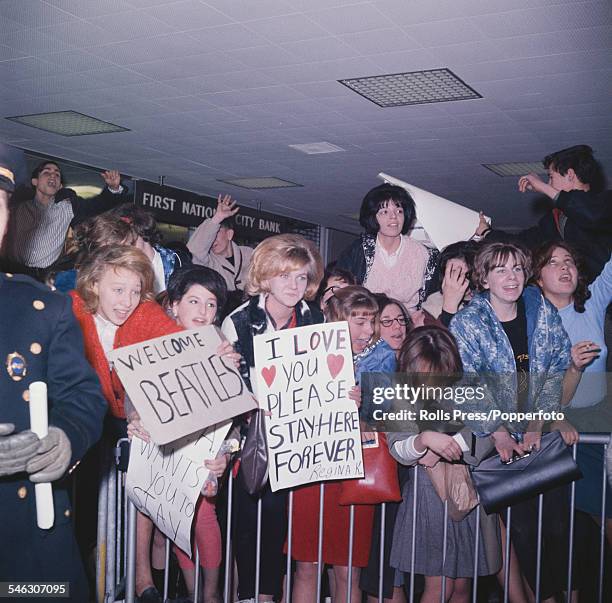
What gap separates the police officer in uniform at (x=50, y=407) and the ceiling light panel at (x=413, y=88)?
5860 mm

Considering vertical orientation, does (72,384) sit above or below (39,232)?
below

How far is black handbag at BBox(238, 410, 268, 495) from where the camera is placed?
2941mm

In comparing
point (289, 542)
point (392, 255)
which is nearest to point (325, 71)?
point (392, 255)

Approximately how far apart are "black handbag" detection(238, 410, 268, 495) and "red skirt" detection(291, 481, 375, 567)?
282 millimetres

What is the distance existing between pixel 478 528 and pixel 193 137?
25.9 feet

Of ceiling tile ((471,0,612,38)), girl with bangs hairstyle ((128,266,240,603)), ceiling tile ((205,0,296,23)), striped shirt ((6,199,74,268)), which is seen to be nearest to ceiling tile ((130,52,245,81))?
ceiling tile ((205,0,296,23))

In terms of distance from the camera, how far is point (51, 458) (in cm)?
156

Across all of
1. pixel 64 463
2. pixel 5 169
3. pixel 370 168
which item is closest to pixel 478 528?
pixel 64 463

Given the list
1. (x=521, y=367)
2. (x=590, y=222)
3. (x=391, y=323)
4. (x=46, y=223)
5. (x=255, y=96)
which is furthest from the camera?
(x=255, y=96)

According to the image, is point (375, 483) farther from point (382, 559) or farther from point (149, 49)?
point (149, 49)

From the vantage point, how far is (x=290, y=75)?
714 cm

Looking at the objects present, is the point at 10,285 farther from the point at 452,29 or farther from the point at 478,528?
the point at 452,29

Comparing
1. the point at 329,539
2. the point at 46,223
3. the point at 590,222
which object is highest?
the point at 46,223

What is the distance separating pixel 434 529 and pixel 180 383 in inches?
48.7
